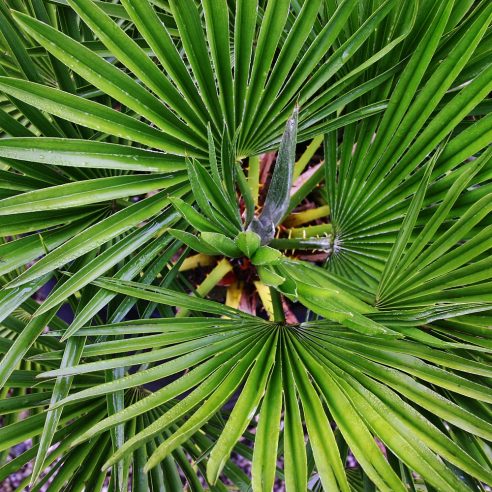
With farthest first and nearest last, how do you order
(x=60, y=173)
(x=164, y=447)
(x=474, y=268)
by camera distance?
(x=60, y=173)
(x=474, y=268)
(x=164, y=447)

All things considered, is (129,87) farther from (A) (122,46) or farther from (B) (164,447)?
(B) (164,447)

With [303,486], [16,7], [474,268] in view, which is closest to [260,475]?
[303,486]

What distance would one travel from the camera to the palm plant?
48 centimetres

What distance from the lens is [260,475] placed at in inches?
17.7

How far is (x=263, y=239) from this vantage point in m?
0.72

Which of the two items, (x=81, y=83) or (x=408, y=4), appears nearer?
(x=408, y=4)

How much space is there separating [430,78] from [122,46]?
0.38 metres

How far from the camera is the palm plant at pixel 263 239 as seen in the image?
484 mm

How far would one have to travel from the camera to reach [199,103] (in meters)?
0.60

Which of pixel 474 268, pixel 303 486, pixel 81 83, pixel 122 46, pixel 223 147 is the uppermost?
pixel 81 83

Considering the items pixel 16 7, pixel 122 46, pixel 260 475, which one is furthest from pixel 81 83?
pixel 260 475

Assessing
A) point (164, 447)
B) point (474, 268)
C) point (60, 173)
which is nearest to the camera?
point (164, 447)

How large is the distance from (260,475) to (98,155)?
398 mm

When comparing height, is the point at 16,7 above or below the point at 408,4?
above
